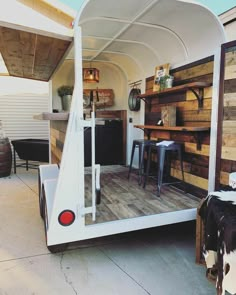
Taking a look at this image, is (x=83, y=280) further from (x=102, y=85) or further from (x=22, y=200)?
(x=102, y=85)

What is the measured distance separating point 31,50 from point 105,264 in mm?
2156

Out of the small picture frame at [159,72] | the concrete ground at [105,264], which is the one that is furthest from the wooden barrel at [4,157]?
the small picture frame at [159,72]

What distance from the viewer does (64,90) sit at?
195 inches

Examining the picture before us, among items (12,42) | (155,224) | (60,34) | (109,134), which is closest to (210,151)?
(155,224)

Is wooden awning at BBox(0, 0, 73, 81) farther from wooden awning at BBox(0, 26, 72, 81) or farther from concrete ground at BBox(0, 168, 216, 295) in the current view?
concrete ground at BBox(0, 168, 216, 295)

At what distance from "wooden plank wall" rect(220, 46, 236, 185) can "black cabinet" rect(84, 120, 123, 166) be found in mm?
2767

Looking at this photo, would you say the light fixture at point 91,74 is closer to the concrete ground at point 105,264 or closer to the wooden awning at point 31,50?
the wooden awning at point 31,50

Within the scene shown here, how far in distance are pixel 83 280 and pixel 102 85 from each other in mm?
4204

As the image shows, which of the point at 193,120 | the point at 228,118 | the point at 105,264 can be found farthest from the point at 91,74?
the point at 105,264

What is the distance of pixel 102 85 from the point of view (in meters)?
5.46

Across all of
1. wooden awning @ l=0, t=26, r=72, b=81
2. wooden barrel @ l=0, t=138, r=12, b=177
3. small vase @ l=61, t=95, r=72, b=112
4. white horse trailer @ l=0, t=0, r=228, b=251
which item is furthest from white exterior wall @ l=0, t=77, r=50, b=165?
wooden awning @ l=0, t=26, r=72, b=81

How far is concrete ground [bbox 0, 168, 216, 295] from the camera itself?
1.87 metres

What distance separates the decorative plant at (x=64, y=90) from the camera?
4.90m

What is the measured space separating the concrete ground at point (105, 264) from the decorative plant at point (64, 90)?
8.62 feet
